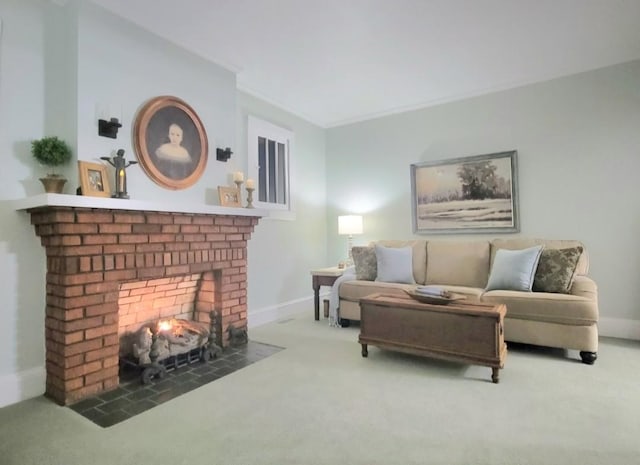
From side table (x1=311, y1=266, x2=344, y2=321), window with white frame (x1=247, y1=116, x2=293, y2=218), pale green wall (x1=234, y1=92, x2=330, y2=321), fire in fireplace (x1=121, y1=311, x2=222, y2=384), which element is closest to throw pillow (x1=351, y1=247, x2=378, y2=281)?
side table (x1=311, y1=266, x2=344, y2=321)

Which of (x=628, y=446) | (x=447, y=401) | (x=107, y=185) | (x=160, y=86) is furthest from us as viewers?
(x=160, y=86)

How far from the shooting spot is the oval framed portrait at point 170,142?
2.69 m

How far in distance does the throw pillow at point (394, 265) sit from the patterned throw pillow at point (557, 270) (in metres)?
1.17

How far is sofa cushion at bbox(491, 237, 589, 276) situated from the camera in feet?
10.8

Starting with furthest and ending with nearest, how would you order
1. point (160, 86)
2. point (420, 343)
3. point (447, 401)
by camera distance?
point (160, 86) < point (420, 343) < point (447, 401)

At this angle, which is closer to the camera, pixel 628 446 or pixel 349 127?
pixel 628 446

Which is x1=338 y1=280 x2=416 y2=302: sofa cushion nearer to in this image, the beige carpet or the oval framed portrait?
the beige carpet

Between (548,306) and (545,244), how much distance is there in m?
0.85

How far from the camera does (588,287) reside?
9.52 ft

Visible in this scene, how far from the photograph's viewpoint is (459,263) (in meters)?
3.77

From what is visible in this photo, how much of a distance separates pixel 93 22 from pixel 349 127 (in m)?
3.25

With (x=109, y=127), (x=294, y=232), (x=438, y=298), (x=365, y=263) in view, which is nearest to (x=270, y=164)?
(x=294, y=232)

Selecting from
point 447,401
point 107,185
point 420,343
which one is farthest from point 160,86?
point 447,401

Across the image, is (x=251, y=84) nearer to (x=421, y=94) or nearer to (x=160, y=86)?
(x=160, y=86)
